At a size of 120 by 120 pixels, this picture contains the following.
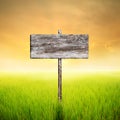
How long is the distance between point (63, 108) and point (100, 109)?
483 mm

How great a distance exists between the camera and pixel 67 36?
5.03 metres

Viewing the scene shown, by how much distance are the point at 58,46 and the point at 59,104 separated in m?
0.80

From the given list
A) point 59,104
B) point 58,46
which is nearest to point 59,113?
point 59,104

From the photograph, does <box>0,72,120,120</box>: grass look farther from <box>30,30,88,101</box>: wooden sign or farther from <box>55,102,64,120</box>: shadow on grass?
<box>30,30,88,101</box>: wooden sign

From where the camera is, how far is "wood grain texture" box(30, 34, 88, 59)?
498cm

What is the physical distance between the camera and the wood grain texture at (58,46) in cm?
498

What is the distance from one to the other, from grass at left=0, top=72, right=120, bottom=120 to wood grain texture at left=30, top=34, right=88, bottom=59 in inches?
24.2

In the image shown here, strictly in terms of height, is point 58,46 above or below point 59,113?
above

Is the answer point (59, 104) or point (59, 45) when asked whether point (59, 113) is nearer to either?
point (59, 104)

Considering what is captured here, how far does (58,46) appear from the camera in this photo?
502 cm

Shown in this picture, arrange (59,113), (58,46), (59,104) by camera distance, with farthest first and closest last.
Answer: (58,46)
(59,104)
(59,113)

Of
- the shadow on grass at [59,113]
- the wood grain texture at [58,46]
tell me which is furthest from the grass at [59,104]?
the wood grain texture at [58,46]

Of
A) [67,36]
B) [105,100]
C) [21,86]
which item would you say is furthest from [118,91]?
[21,86]

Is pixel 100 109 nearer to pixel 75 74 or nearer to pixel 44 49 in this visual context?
pixel 44 49
